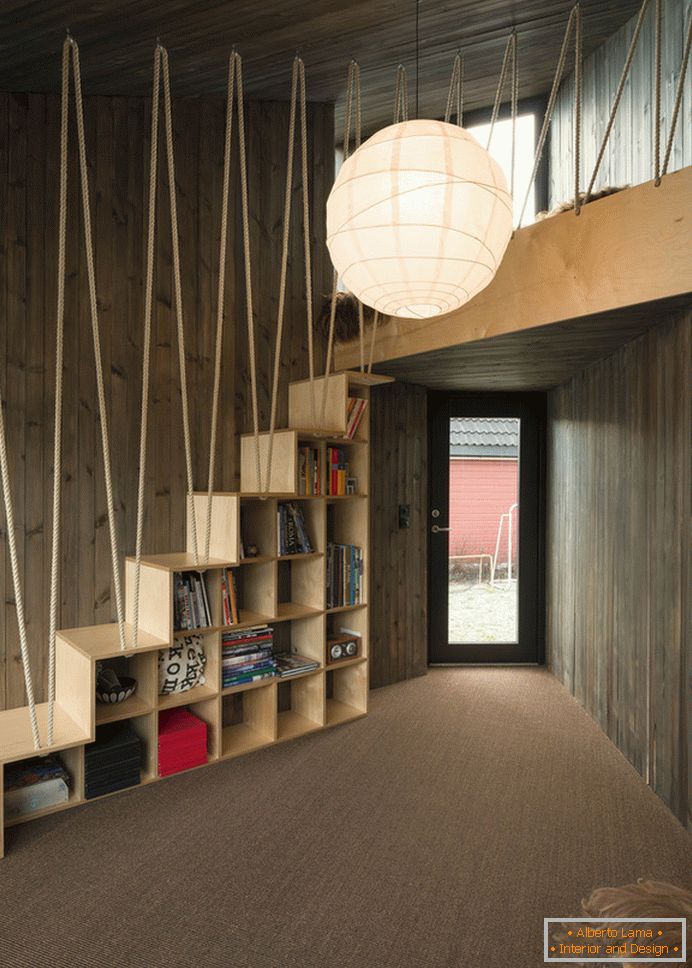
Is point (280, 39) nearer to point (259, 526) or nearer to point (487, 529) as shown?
point (259, 526)

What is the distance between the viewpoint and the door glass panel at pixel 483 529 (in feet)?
14.7

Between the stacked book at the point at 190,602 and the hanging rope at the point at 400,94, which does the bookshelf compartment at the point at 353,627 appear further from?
the hanging rope at the point at 400,94

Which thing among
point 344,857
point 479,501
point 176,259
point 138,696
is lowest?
point 344,857

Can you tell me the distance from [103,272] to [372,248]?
6.55 feet

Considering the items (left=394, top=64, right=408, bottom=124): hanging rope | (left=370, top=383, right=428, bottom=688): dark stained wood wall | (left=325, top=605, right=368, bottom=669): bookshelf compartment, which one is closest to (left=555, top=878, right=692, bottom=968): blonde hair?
(left=325, top=605, right=368, bottom=669): bookshelf compartment

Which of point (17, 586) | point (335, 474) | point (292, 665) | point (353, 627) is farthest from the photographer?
point (353, 627)

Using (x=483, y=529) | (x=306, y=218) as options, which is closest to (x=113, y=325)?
(x=306, y=218)

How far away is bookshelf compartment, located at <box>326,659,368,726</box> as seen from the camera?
3.52 metres

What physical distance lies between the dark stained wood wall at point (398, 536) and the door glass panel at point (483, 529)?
0.29 metres

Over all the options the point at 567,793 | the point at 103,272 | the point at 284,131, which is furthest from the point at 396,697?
the point at 284,131

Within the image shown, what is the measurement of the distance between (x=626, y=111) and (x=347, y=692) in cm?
352

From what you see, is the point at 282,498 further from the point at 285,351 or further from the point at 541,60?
the point at 541,60

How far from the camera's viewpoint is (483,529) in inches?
178

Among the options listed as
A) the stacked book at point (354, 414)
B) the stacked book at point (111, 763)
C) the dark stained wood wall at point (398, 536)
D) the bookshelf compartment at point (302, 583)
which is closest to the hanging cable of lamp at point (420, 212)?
the stacked book at point (354, 414)
